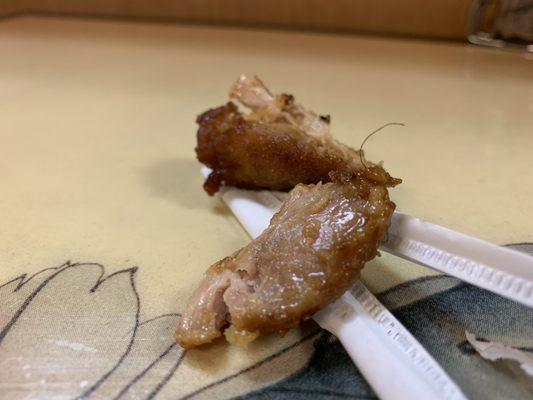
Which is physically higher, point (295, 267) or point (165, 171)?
point (295, 267)

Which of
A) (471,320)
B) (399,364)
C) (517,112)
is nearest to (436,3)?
(517,112)

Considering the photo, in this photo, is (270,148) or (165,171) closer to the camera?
(270,148)

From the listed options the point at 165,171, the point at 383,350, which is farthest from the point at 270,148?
the point at 383,350

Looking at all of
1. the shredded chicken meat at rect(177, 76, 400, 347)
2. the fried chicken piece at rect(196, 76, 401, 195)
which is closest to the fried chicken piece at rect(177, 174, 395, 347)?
the shredded chicken meat at rect(177, 76, 400, 347)

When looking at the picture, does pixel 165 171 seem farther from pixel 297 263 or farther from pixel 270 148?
pixel 297 263

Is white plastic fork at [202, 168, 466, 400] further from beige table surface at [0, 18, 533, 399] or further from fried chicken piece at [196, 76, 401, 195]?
fried chicken piece at [196, 76, 401, 195]

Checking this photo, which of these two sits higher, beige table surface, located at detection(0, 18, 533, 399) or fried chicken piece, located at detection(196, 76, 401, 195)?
fried chicken piece, located at detection(196, 76, 401, 195)

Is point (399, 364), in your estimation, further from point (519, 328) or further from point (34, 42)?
point (34, 42)
